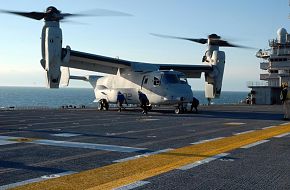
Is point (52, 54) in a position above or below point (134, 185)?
above

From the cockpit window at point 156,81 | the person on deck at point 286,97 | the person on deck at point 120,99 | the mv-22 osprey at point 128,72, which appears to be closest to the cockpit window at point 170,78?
the mv-22 osprey at point 128,72

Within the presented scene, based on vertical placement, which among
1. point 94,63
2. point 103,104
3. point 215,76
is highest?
point 94,63

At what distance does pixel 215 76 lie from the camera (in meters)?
38.6

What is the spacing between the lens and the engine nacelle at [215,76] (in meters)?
38.2

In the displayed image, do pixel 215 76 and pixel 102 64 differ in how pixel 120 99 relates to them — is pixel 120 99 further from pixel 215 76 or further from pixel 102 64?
pixel 215 76

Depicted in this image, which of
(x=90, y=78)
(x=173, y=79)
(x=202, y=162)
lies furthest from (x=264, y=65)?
(x=202, y=162)

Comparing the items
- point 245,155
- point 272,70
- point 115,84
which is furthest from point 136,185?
point 272,70

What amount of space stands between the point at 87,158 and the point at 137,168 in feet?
5.30

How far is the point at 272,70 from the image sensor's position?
75938mm

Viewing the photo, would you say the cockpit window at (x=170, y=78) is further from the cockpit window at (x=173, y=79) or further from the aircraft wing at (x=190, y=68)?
the aircraft wing at (x=190, y=68)

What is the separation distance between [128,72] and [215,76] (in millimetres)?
9330

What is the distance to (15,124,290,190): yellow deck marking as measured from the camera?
21.0ft

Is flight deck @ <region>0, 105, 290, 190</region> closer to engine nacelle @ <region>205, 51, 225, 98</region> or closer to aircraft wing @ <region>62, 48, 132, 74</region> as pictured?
aircraft wing @ <region>62, 48, 132, 74</region>

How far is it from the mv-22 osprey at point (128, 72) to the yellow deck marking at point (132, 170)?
19383 millimetres
